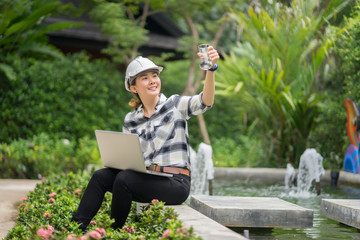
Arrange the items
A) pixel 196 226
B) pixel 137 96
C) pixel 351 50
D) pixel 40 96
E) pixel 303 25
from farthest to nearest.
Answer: pixel 40 96
pixel 303 25
pixel 351 50
pixel 137 96
pixel 196 226

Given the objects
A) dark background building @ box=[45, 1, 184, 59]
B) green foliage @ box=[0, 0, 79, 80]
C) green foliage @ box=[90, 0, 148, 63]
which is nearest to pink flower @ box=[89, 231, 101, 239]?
green foliage @ box=[0, 0, 79, 80]

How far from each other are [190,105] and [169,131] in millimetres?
217

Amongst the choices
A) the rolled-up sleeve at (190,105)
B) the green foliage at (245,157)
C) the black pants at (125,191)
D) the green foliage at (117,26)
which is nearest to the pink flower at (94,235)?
the black pants at (125,191)

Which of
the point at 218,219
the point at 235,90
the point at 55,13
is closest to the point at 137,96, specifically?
the point at 218,219

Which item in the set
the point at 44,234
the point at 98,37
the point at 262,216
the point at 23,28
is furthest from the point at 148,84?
the point at 98,37

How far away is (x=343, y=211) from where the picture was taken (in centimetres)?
412

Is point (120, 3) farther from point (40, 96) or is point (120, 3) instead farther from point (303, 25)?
point (303, 25)

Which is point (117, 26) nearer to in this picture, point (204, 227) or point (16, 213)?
point (16, 213)

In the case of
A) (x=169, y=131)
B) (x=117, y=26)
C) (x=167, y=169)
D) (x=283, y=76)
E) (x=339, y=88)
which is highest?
(x=117, y=26)

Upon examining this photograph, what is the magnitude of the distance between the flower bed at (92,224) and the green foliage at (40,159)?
307 cm

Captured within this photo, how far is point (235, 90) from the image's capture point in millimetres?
8578

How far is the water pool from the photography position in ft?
13.2

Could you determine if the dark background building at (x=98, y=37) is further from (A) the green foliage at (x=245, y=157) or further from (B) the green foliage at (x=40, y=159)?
(B) the green foliage at (x=40, y=159)

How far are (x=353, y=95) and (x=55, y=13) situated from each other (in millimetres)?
7130
